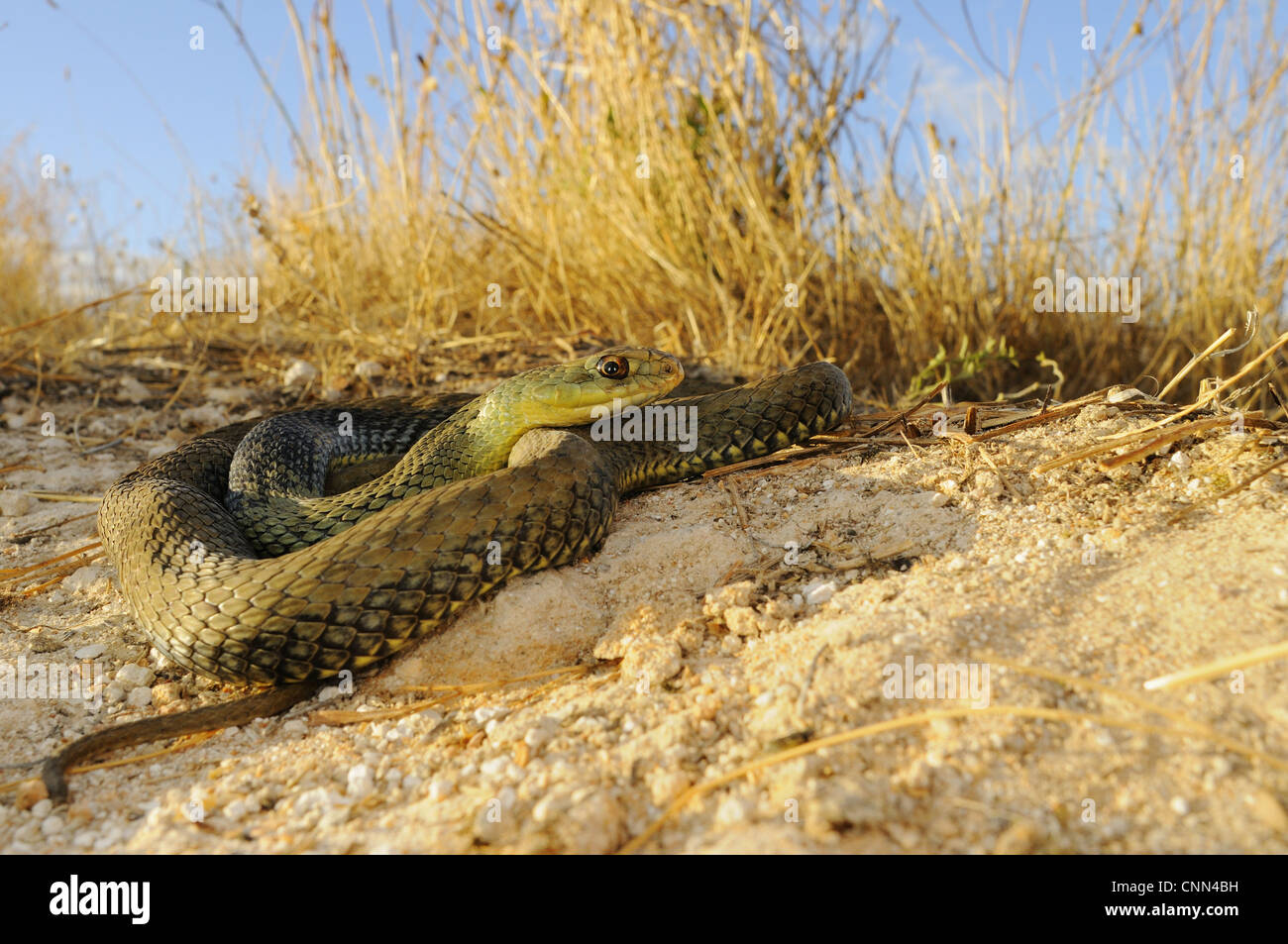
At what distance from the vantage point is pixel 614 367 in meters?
4.44

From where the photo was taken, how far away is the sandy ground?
215cm

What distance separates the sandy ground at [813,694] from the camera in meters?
2.15

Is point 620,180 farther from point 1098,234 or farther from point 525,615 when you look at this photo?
point 525,615

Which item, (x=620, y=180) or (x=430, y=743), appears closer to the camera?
(x=430, y=743)

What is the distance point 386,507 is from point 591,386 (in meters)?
1.22

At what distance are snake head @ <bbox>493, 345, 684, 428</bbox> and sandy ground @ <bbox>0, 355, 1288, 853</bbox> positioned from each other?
2.06ft

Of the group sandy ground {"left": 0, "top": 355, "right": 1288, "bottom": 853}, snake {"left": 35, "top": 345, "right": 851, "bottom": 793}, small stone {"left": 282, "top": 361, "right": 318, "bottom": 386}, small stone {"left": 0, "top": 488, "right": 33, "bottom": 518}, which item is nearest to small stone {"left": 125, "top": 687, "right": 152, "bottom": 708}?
sandy ground {"left": 0, "top": 355, "right": 1288, "bottom": 853}

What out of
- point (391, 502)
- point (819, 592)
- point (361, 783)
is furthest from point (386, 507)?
point (819, 592)

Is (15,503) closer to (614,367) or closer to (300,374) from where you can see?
(300,374)

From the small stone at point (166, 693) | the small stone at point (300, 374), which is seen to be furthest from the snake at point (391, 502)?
the small stone at point (300, 374)

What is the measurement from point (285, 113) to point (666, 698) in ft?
25.5

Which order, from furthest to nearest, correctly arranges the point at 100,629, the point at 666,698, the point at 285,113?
the point at 285,113 → the point at 100,629 → the point at 666,698
